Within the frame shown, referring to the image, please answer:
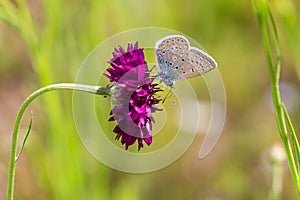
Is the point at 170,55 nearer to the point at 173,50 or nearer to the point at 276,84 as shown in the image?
the point at 173,50

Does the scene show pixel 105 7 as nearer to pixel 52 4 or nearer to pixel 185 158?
pixel 185 158

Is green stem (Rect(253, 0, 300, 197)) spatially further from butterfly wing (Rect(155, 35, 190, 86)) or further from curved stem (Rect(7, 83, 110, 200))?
curved stem (Rect(7, 83, 110, 200))

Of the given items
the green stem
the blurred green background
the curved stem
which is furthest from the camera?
the blurred green background

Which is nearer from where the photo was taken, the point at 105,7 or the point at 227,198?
the point at 227,198

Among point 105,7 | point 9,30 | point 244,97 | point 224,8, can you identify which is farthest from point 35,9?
point 244,97

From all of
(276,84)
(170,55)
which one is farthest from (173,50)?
(276,84)

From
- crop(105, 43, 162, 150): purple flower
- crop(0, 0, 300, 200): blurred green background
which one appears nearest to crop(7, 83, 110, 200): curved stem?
crop(105, 43, 162, 150): purple flower
